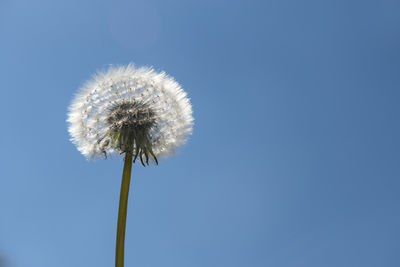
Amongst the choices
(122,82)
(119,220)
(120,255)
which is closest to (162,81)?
(122,82)

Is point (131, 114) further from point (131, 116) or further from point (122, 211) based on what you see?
point (122, 211)

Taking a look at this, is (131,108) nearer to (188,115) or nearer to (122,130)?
(122,130)

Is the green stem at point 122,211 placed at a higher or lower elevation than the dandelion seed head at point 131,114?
lower

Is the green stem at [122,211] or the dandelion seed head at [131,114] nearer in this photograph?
the green stem at [122,211]

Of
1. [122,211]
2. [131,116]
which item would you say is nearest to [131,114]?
[131,116]

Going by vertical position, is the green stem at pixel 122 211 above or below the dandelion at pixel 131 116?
below
